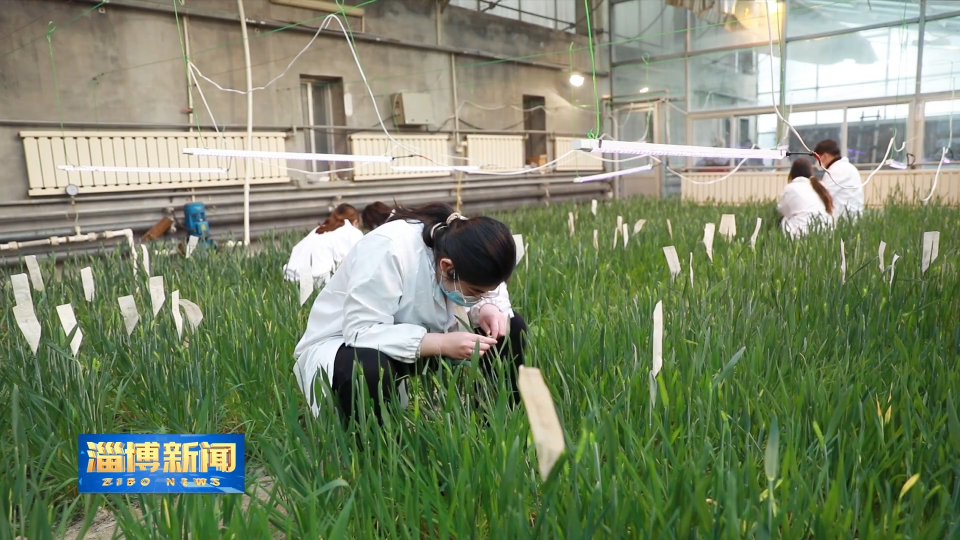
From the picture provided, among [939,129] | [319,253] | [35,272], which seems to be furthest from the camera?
[939,129]

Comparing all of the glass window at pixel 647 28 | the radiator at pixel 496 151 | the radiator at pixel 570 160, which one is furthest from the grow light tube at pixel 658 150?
the glass window at pixel 647 28

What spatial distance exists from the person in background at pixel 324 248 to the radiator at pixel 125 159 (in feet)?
5.28

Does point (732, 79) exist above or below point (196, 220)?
above

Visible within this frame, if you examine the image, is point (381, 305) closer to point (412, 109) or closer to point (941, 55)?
point (412, 109)

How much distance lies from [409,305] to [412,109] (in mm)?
5626

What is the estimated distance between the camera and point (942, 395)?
105cm

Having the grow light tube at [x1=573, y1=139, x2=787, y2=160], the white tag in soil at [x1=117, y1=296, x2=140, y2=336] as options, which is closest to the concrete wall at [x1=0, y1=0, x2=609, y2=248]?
the grow light tube at [x1=573, y1=139, x2=787, y2=160]

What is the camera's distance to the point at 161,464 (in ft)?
2.40

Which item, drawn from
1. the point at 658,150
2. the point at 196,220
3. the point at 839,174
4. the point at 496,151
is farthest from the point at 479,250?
the point at 496,151

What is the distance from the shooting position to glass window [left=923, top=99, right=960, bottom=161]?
6730mm

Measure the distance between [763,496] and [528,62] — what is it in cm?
794

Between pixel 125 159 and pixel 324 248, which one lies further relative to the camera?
pixel 125 159

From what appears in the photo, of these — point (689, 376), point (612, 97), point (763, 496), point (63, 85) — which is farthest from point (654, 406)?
point (612, 97)

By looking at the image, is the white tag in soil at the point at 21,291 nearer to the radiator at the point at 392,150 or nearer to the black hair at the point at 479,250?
the black hair at the point at 479,250
